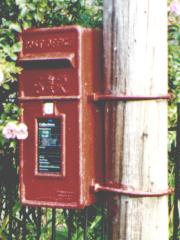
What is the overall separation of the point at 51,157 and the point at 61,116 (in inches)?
8.2

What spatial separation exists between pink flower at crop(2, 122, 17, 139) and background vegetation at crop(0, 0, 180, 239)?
0.14 metres

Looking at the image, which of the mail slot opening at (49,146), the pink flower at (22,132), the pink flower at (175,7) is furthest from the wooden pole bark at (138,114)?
the pink flower at (175,7)

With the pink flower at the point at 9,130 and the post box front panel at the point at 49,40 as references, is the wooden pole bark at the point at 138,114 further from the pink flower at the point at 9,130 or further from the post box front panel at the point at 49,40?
the pink flower at the point at 9,130

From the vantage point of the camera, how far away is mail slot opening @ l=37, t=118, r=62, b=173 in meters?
2.91

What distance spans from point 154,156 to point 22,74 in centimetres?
82

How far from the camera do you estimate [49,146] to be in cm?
294

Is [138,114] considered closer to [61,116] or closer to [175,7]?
[61,116]

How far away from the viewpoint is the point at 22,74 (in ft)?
9.93

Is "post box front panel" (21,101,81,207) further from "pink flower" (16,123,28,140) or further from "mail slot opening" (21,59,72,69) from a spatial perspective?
"mail slot opening" (21,59,72,69)

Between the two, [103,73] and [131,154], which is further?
[103,73]

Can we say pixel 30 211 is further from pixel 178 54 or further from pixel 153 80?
pixel 153 80

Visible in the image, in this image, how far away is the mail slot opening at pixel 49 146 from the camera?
2906 mm

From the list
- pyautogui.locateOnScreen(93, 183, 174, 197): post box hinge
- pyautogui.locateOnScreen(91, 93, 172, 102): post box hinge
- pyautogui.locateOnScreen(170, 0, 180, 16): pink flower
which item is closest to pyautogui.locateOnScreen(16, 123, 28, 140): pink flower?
pyautogui.locateOnScreen(91, 93, 172, 102): post box hinge

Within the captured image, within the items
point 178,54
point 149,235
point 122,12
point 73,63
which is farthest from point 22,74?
point 178,54
